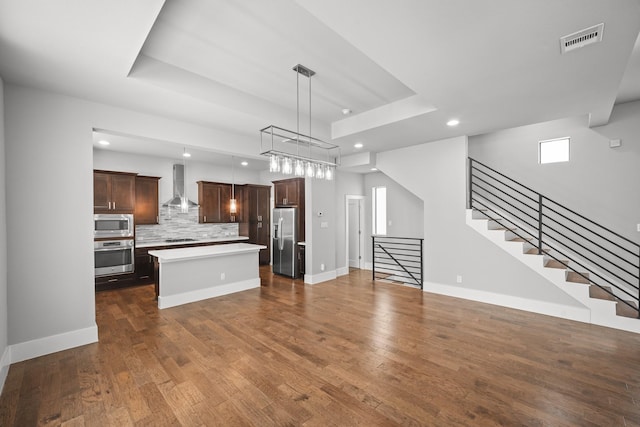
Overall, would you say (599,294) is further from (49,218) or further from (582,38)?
(49,218)

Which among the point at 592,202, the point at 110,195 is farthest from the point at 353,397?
the point at 110,195

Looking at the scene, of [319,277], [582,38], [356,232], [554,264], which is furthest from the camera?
[356,232]

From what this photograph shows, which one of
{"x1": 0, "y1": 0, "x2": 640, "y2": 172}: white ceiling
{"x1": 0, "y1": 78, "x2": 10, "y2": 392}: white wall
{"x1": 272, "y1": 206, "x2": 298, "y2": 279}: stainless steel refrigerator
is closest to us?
{"x1": 0, "y1": 0, "x2": 640, "y2": 172}: white ceiling

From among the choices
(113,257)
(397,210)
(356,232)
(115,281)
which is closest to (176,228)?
(113,257)

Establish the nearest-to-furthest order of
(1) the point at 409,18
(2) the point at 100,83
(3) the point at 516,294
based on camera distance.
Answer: (1) the point at 409,18 < (2) the point at 100,83 < (3) the point at 516,294

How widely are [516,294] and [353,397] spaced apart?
11.9 feet

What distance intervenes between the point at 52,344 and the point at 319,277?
4.30 m

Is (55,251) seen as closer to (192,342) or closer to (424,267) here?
(192,342)

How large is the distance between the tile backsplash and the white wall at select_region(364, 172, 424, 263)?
14.2 feet

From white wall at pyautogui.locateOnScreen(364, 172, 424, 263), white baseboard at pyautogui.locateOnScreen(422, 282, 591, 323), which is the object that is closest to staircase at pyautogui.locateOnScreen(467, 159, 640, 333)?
white baseboard at pyautogui.locateOnScreen(422, 282, 591, 323)

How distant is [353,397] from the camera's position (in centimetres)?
226

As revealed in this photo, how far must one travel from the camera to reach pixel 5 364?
8.65 feet

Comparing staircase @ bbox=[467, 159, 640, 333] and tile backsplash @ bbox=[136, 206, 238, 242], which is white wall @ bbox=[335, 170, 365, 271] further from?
tile backsplash @ bbox=[136, 206, 238, 242]

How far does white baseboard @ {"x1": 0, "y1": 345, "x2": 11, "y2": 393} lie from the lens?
2471 millimetres
